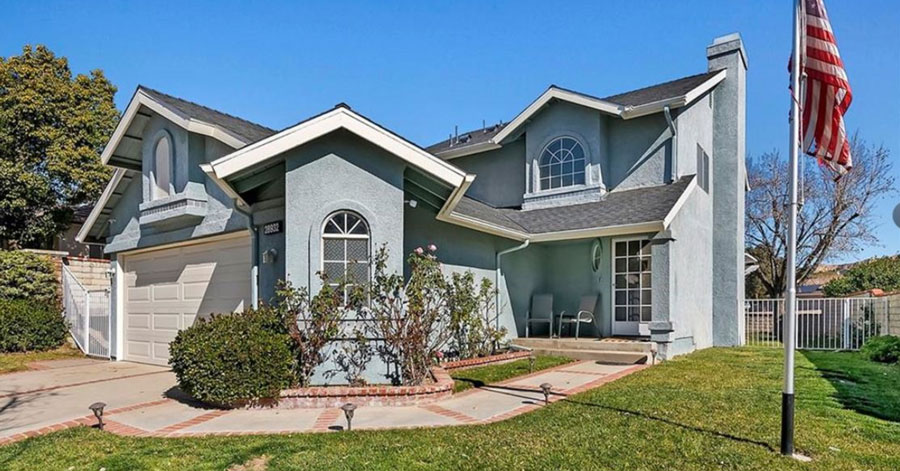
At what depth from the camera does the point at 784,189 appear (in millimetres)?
26953

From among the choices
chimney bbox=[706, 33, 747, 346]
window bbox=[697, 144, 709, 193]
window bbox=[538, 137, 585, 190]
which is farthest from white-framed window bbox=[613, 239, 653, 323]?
chimney bbox=[706, 33, 747, 346]

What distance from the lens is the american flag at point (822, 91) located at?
5.42 metres

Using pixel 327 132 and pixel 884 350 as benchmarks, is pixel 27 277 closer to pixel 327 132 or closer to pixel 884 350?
pixel 327 132

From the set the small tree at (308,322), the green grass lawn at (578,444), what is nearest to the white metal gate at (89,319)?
the small tree at (308,322)

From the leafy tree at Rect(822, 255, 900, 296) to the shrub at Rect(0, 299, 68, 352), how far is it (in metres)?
30.1

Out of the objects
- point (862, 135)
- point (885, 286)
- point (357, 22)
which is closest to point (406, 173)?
point (357, 22)

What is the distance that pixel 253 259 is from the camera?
32.0 ft

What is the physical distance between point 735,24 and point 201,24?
1532 centimetres

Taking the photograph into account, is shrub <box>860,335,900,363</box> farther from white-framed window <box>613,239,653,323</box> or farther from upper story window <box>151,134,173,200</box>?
upper story window <box>151,134,173,200</box>

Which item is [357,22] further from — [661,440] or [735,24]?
[661,440]

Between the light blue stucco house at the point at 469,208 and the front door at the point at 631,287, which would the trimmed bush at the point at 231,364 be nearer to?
the light blue stucco house at the point at 469,208

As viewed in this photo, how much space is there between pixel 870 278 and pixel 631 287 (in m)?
16.9

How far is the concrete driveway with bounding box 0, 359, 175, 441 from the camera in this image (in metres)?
7.32

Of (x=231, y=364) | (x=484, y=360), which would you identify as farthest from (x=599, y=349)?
(x=231, y=364)
